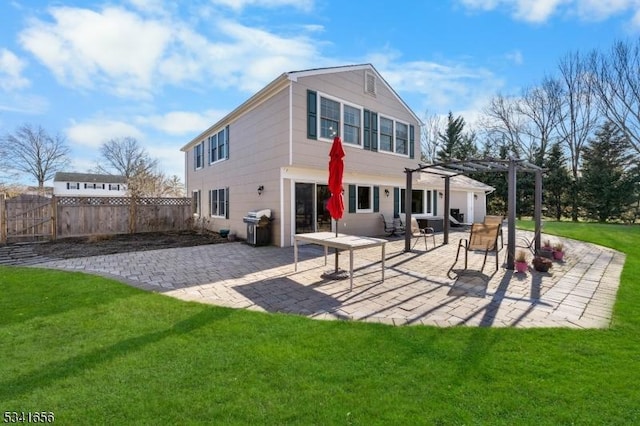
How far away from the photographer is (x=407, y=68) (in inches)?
530

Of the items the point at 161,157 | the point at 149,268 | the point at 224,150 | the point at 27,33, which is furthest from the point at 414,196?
the point at 161,157

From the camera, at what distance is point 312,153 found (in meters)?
9.73

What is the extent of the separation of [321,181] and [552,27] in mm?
11648

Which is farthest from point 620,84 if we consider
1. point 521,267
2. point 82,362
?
point 82,362

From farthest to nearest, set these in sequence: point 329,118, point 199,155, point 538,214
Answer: point 199,155
point 329,118
point 538,214

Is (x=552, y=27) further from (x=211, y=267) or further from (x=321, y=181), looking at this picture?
(x=211, y=267)

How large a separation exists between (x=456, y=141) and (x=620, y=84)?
12.2 meters

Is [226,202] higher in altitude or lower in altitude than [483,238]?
higher

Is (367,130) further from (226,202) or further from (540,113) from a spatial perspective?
(540,113)

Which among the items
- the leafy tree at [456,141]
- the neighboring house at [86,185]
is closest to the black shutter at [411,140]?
the leafy tree at [456,141]

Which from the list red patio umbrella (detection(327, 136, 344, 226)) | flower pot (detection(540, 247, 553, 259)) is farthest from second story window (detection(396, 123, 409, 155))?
red patio umbrella (detection(327, 136, 344, 226))

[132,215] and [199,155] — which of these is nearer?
[132,215]

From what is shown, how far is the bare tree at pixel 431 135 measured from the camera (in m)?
32.1

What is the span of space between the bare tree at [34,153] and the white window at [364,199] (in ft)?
114
